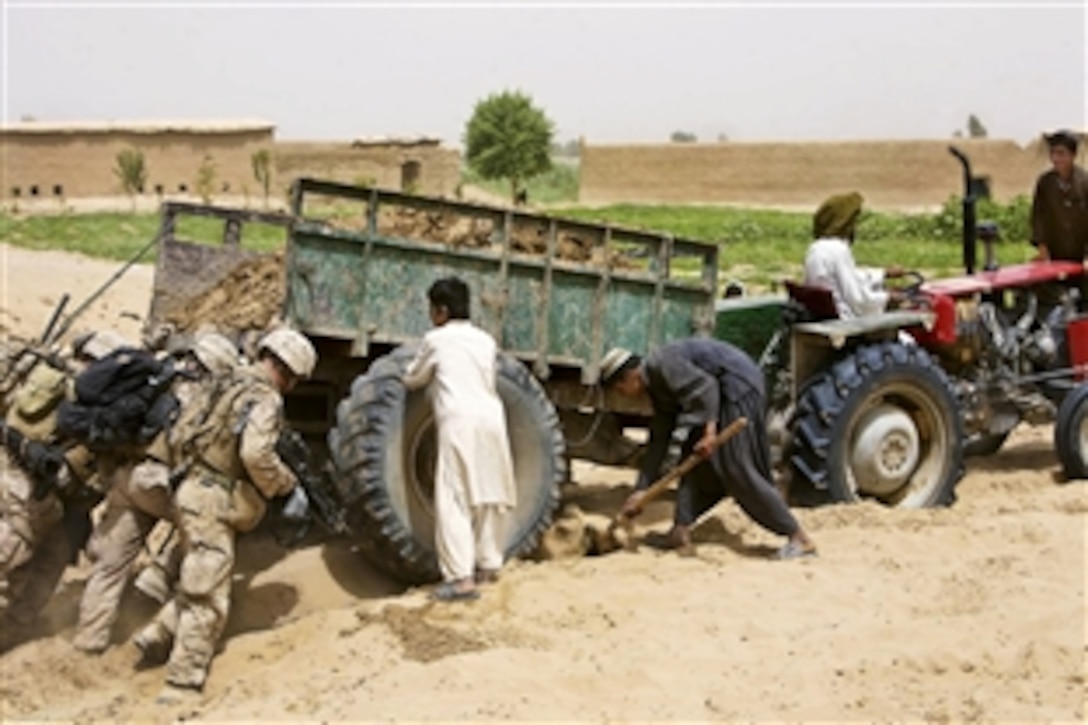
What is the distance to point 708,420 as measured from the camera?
7727 mm

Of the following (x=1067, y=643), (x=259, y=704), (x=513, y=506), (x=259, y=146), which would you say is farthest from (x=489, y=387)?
(x=259, y=146)

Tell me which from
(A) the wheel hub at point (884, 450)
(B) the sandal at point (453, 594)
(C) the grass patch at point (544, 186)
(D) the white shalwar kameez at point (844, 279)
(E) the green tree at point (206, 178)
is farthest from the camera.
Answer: (C) the grass patch at point (544, 186)

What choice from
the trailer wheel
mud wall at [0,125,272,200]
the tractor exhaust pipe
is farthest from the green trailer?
mud wall at [0,125,272,200]

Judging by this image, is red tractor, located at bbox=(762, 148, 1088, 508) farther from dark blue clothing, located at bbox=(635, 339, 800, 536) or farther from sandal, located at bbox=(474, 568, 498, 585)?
sandal, located at bbox=(474, 568, 498, 585)

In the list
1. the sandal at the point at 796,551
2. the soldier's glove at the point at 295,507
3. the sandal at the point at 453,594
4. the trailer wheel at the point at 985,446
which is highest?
the soldier's glove at the point at 295,507

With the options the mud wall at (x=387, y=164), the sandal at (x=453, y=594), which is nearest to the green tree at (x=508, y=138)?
the mud wall at (x=387, y=164)

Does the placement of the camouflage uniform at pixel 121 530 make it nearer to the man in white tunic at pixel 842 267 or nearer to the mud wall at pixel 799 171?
the man in white tunic at pixel 842 267

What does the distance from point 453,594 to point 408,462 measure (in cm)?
82

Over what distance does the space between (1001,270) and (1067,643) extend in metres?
4.66

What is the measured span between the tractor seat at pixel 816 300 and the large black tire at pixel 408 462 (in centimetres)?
216

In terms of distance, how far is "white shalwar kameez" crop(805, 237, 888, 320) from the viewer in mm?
8992

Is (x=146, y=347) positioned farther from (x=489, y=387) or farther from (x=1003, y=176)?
(x=1003, y=176)

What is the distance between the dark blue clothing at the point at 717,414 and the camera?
7773 mm

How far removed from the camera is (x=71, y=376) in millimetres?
7035
